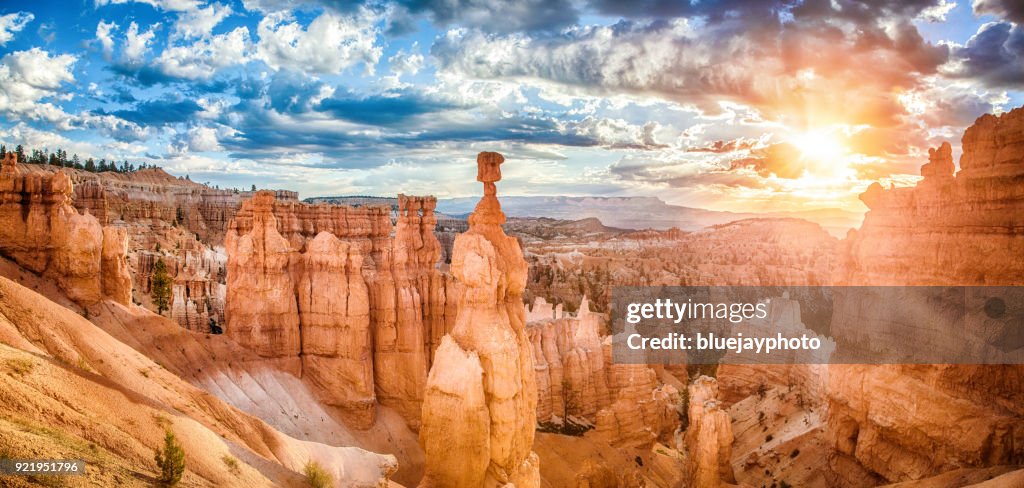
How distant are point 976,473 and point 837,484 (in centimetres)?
787

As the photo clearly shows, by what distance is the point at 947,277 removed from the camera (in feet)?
68.5

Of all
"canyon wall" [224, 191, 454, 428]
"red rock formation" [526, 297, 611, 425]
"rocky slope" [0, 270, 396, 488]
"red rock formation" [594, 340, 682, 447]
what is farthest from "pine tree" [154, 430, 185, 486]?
"red rock formation" [594, 340, 682, 447]

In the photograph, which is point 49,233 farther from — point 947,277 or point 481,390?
point 947,277

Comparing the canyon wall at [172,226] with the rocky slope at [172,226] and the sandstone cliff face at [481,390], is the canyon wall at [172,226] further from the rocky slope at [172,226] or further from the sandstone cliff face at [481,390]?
the sandstone cliff face at [481,390]

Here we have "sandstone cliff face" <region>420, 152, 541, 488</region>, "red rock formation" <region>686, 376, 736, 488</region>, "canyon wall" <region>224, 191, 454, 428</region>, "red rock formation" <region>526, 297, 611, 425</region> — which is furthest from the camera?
"red rock formation" <region>526, 297, 611, 425</region>

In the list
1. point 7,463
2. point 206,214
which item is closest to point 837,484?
point 7,463

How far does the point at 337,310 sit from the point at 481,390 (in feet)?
30.8

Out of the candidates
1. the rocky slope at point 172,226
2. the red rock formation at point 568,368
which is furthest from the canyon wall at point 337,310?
the red rock formation at point 568,368

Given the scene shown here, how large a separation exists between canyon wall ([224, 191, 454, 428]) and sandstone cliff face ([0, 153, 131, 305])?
209 inches

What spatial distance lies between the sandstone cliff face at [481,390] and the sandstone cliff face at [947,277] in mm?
13041

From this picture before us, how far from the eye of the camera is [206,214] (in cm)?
8925

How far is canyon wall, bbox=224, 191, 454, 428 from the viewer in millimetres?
23922

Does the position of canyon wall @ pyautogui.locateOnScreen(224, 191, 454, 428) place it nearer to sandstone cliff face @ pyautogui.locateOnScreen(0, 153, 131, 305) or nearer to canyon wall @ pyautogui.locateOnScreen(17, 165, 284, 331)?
canyon wall @ pyautogui.locateOnScreen(17, 165, 284, 331)

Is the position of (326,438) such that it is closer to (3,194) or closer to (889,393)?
(3,194)
